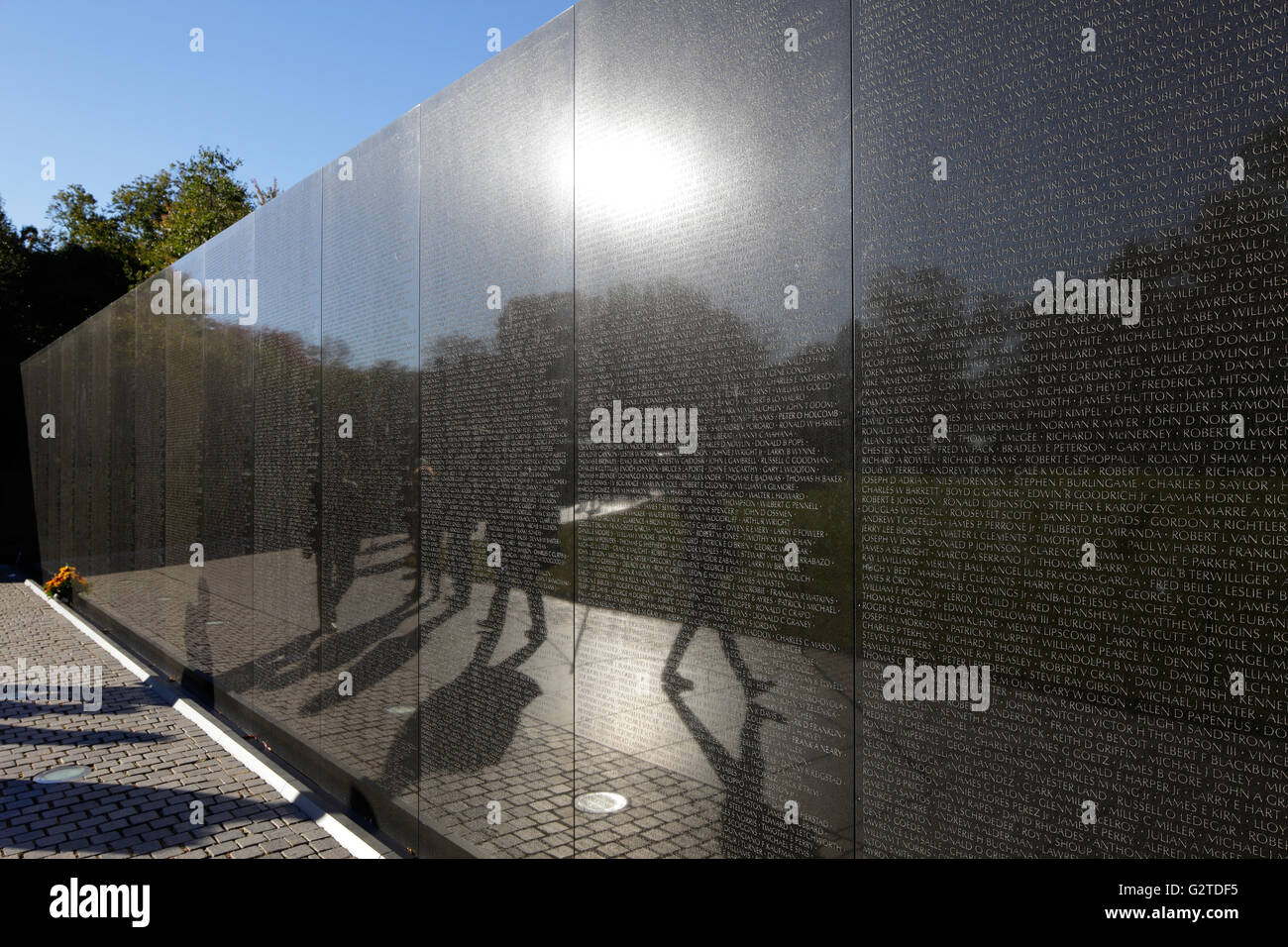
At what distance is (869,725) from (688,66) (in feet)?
9.81

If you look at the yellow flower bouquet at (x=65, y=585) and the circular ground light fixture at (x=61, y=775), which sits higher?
the yellow flower bouquet at (x=65, y=585)

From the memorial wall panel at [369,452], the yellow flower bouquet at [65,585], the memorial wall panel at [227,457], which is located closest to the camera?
the memorial wall panel at [369,452]

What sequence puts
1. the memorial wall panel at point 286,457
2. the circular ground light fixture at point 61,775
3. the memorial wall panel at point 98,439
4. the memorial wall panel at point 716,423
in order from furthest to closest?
1. the memorial wall panel at point 98,439
2. the memorial wall panel at point 286,457
3. the circular ground light fixture at point 61,775
4. the memorial wall panel at point 716,423

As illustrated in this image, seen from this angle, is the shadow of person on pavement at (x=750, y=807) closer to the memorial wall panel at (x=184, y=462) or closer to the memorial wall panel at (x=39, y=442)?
the memorial wall panel at (x=184, y=462)

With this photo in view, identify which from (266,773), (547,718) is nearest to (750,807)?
(547,718)

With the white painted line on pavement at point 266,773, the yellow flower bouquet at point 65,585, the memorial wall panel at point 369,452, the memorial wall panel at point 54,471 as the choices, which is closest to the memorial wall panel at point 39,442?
the memorial wall panel at point 54,471

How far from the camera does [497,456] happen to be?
5.32 meters

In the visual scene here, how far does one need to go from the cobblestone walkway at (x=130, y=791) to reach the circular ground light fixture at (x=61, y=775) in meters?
0.05

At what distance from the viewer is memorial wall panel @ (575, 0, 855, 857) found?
138 inches

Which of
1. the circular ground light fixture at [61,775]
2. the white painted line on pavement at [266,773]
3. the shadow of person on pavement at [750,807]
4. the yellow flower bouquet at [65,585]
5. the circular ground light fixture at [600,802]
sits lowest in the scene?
the white painted line on pavement at [266,773]

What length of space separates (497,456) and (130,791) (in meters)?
4.29

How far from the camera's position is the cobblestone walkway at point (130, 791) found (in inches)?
233

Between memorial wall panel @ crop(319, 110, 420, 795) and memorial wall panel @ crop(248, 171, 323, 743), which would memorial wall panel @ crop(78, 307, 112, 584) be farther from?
memorial wall panel @ crop(319, 110, 420, 795)
